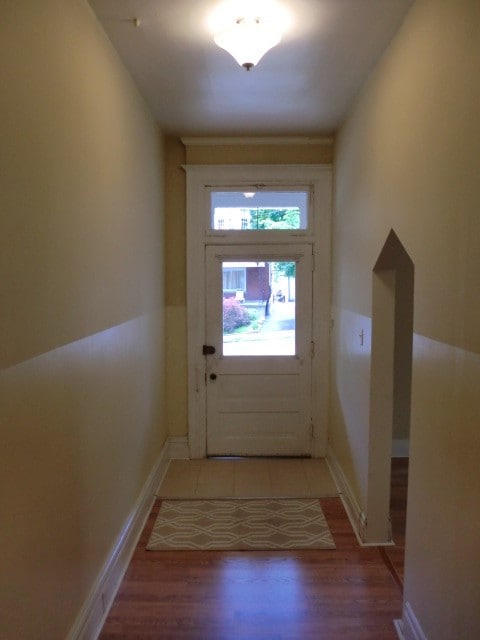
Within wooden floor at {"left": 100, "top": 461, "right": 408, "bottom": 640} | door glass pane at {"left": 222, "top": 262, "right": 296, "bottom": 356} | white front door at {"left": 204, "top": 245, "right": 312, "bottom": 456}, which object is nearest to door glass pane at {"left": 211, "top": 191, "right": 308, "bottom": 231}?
white front door at {"left": 204, "top": 245, "right": 312, "bottom": 456}

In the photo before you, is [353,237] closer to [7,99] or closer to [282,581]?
[282,581]

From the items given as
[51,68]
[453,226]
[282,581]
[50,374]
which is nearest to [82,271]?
[50,374]

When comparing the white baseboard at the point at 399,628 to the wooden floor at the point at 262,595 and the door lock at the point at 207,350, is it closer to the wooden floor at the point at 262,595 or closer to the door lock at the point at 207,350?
the wooden floor at the point at 262,595

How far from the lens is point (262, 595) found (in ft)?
7.97

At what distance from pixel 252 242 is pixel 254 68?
63.4 inches

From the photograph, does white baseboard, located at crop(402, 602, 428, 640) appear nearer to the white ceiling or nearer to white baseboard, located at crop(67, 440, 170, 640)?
white baseboard, located at crop(67, 440, 170, 640)

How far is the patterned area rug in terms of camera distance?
290 cm

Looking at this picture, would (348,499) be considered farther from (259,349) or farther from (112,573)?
(112,573)

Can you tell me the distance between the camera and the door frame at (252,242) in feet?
13.2

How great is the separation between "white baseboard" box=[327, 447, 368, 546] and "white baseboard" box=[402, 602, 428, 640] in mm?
749

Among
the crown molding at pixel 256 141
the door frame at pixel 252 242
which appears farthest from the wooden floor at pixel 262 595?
the crown molding at pixel 256 141

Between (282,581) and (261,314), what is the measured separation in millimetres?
2198

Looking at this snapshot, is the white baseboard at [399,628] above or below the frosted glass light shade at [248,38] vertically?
below

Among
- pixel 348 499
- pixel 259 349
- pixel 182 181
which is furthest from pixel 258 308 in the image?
pixel 348 499
